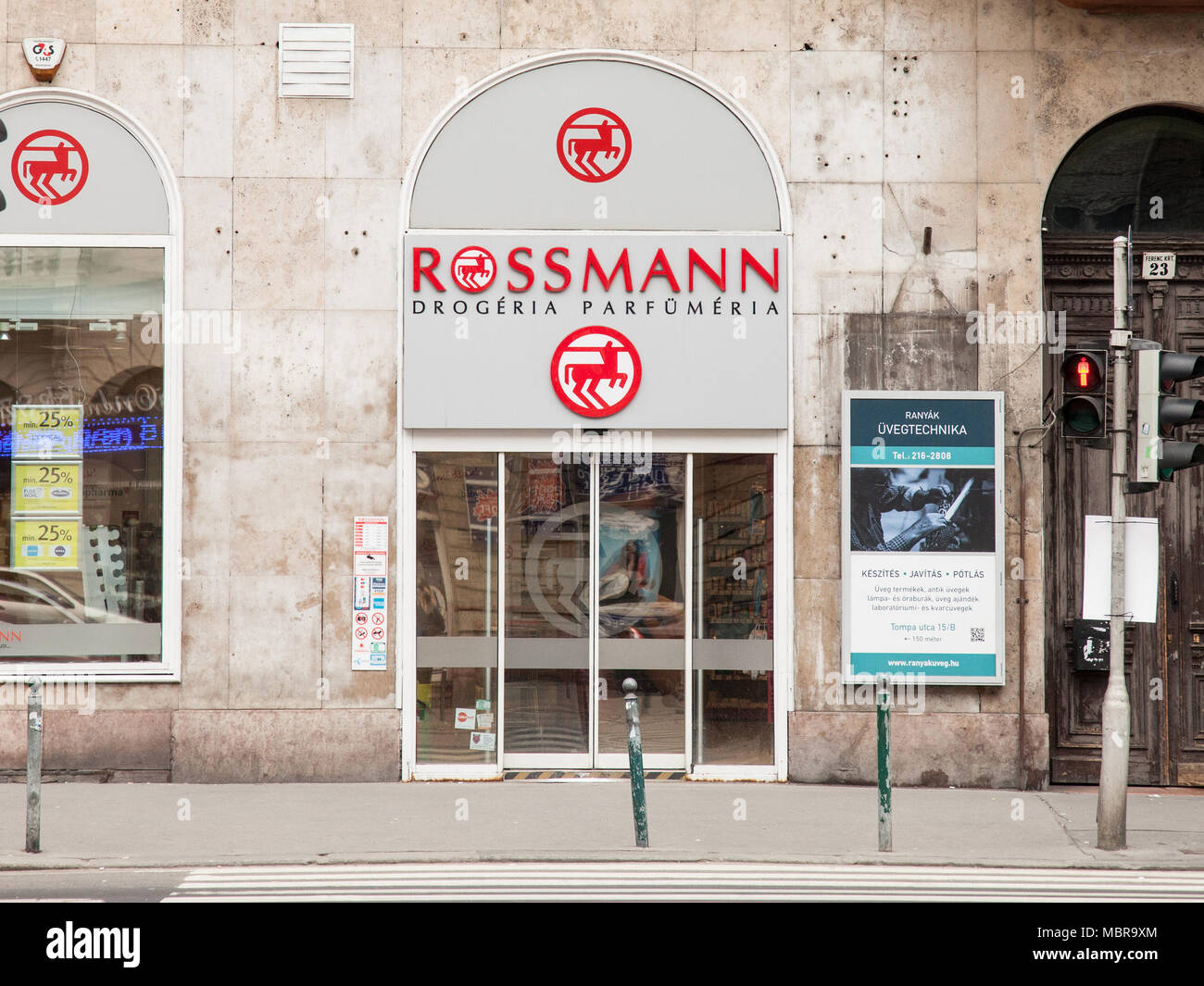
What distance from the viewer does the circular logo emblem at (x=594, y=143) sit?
12617 millimetres

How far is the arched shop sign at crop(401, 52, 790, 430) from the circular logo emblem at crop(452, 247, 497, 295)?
2 cm

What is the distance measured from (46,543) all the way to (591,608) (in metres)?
5.10

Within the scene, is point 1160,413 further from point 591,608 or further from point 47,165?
point 47,165

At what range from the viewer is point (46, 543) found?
1251 centimetres

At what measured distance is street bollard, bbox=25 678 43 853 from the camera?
9.29 meters

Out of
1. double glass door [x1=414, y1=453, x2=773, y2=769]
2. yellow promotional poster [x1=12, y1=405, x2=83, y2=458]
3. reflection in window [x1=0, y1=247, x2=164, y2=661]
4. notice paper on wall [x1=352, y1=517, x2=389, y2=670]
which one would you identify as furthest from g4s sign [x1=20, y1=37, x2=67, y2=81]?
notice paper on wall [x1=352, y1=517, x2=389, y2=670]

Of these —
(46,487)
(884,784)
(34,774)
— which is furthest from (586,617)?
(46,487)

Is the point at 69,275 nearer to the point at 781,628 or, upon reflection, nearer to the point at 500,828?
the point at 500,828

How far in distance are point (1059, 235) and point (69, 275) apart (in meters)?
9.39

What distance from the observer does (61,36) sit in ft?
40.8

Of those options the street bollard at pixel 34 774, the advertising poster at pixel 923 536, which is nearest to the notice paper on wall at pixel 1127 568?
the advertising poster at pixel 923 536

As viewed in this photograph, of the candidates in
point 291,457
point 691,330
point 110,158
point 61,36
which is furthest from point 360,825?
point 61,36

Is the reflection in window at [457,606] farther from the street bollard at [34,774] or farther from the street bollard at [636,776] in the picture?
the street bollard at [34,774]

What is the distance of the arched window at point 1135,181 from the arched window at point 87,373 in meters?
8.51
